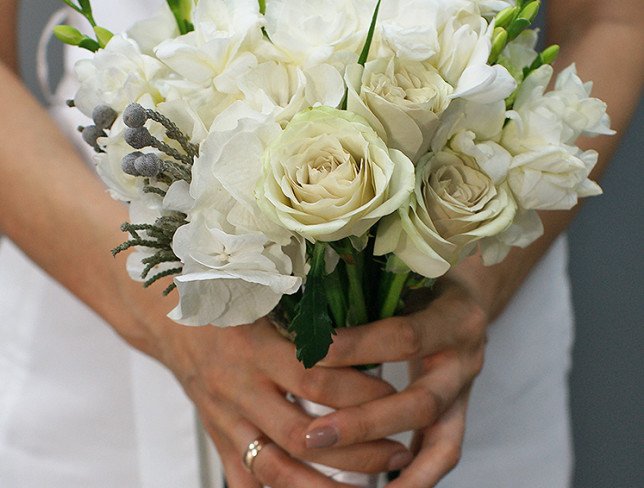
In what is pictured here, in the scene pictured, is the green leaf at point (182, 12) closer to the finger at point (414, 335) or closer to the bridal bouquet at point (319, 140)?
the bridal bouquet at point (319, 140)

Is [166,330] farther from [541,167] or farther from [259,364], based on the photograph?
[541,167]

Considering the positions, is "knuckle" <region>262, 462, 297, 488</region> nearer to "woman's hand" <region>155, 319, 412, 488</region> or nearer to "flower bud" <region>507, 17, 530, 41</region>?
"woman's hand" <region>155, 319, 412, 488</region>

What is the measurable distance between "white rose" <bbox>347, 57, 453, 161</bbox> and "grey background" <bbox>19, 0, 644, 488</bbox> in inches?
44.6

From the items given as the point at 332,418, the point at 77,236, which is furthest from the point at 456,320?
the point at 77,236

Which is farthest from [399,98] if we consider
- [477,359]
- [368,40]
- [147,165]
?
[477,359]

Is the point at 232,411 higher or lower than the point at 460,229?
lower

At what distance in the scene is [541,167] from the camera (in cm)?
49

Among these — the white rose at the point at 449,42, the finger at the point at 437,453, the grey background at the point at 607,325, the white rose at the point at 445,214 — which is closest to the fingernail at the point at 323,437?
the finger at the point at 437,453

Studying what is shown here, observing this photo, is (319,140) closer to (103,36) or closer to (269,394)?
(103,36)

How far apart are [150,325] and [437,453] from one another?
0.96 ft

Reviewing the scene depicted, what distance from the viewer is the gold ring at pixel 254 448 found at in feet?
2.32

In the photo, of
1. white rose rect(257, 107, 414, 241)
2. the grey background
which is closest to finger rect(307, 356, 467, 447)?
white rose rect(257, 107, 414, 241)

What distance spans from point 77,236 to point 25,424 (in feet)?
0.81

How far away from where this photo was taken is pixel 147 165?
463mm
